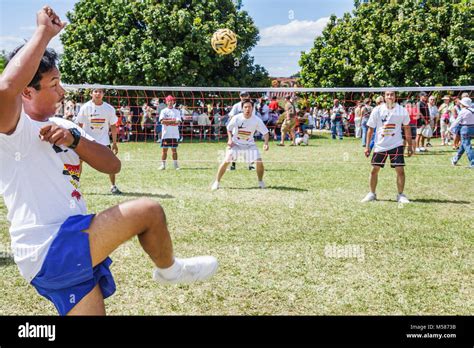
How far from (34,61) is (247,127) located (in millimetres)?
9155

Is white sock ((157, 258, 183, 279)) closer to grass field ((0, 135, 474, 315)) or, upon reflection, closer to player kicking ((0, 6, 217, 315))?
player kicking ((0, 6, 217, 315))

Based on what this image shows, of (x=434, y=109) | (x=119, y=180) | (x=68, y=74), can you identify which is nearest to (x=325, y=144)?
(x=434, y=109)

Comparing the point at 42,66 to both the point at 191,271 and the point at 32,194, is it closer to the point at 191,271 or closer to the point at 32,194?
the point at 32,194

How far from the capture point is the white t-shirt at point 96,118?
1025cm

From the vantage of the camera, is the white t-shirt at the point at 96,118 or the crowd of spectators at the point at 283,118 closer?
the white t-shirt at the point at 96,118

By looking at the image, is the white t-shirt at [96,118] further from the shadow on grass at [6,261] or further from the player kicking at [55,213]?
the player kicking at [55,213]

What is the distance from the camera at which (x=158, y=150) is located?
19250 mm

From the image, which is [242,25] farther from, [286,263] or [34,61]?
[34,61]

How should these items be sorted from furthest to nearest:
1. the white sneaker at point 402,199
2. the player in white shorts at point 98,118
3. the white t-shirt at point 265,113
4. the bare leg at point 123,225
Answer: the white t-shirt at point 265,113 → the player in white shorts at point 98,118 → the white sneaker at point 402,199 → the bare leg at point 123,225

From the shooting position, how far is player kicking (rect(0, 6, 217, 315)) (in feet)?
8.54

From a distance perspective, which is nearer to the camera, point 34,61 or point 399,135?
point 34,61

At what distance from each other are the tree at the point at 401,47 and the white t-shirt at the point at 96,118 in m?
20.8

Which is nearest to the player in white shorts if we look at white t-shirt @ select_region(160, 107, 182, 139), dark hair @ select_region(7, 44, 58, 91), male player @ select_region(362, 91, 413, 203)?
white t-shirt @ select_region(160, 107, 182, 139)
